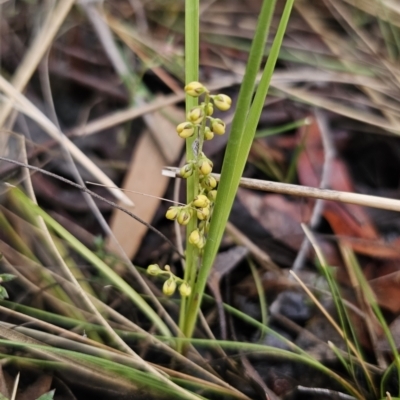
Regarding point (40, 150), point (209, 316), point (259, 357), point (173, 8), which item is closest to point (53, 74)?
point (40, 150)

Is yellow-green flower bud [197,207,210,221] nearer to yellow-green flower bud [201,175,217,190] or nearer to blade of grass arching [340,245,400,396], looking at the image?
yellow-green flower bud [201,175,217,190]

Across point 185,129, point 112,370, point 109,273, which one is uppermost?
point 185,129

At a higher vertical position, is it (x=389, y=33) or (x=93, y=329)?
(x=389, y=33)

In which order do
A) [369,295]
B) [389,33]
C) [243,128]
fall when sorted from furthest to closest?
[389,33]
[369,295]
[243,128]

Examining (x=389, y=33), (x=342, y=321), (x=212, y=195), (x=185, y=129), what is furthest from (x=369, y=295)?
(x=389, y=33)

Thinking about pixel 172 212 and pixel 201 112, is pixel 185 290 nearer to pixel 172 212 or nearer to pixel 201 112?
pixel 172 212

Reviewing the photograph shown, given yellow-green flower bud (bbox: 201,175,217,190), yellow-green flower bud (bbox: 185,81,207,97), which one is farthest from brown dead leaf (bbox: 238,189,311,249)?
yellow-green flower bud (bbox: 185,81,207,97)

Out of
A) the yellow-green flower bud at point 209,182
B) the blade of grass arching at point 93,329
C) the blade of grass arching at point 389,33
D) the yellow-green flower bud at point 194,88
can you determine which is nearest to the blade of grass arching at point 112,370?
the blade of grass arching at point 93,329
